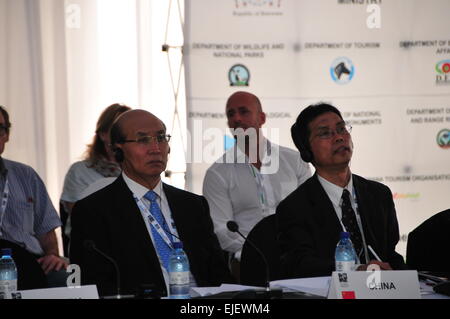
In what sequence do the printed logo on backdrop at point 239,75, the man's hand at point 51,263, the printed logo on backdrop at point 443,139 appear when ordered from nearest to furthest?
the man's hand at point 51,263, the printed logo on backdrop at point 239,75, the printed logo on backdrop at point 443,139

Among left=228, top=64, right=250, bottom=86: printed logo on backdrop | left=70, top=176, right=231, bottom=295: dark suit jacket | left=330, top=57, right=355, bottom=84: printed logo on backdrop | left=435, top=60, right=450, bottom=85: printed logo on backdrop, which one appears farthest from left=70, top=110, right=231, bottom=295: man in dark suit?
left=435, top=60, right=450, bottom=85: printed logo on backdrop

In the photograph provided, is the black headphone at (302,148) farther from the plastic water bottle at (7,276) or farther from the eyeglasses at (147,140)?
the plastic water bottle at (7,276)

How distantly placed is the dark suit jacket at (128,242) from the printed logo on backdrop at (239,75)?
6.97ft

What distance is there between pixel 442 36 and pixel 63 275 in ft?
10.5

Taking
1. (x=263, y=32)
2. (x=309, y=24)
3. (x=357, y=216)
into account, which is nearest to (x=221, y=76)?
(x=263, y=32)

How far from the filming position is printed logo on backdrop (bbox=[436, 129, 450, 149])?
202 inches

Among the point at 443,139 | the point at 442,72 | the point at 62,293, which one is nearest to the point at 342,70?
the point at 442,72

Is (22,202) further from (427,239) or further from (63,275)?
(427,239)

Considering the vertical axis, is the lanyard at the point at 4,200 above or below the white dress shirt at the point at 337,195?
below

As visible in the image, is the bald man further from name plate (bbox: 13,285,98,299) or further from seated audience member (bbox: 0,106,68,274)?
name plate (bbox: 13,285,98,299)

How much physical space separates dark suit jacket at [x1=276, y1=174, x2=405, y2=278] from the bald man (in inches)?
47.1

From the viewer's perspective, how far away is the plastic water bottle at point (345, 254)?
8.07ft

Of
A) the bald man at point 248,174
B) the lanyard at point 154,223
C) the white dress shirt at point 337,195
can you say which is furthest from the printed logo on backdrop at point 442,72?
the lanyard at point 154,223

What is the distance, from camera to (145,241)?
2814 millimetres
